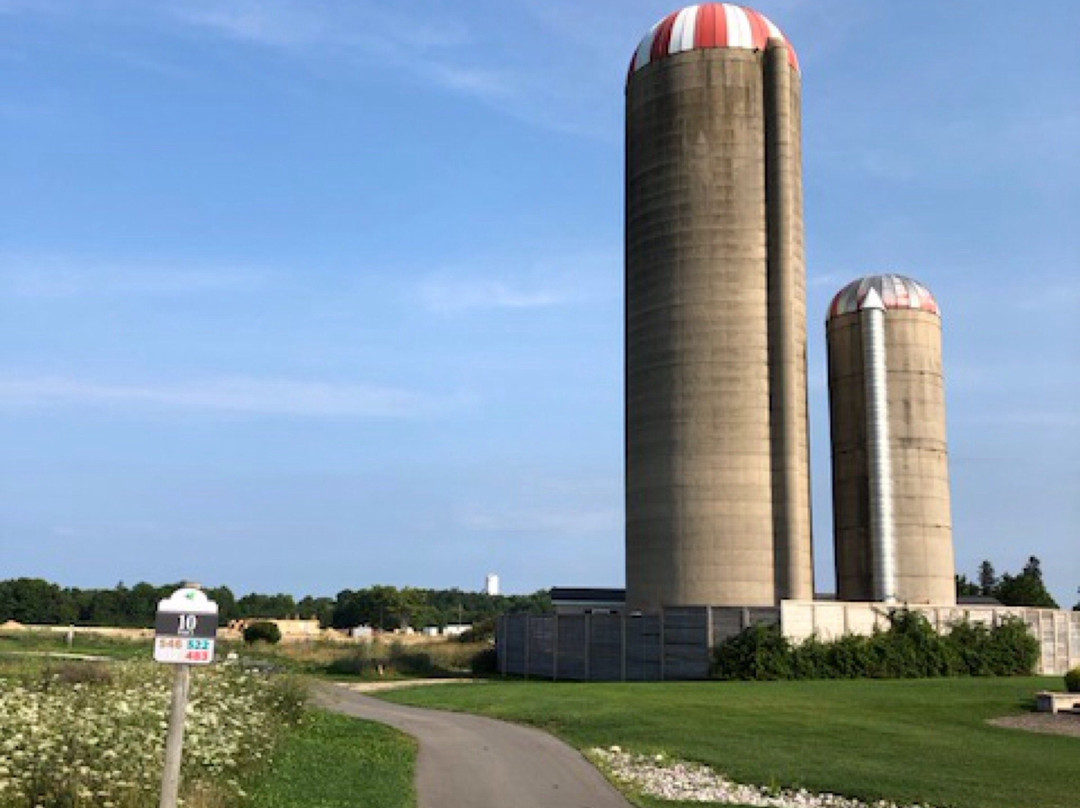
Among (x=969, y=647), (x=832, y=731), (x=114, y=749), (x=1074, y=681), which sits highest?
(x=969, y=647)

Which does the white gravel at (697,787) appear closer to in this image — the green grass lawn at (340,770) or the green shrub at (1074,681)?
the green grass lawn at (340,770)

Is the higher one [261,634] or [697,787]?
[261,634]

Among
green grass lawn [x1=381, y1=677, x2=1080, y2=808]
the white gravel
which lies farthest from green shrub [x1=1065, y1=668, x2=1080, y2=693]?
the white gravel

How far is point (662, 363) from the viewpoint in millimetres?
60875

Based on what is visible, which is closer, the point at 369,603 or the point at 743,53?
the point at 743,53

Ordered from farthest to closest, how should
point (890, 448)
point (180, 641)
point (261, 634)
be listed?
point (261, 634) < point (890, 448) < point (180, 641)

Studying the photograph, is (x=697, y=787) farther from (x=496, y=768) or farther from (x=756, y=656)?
(x=756, y=656)

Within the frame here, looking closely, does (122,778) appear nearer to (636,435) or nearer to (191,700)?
(191,700)

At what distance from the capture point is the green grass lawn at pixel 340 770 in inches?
673

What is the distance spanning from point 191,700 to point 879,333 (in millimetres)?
56913

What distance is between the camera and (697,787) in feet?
65.5

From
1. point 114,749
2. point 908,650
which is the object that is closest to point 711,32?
point 908,650

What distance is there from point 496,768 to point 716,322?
41077mm

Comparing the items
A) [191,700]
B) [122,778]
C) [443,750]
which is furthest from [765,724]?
[122,778]
